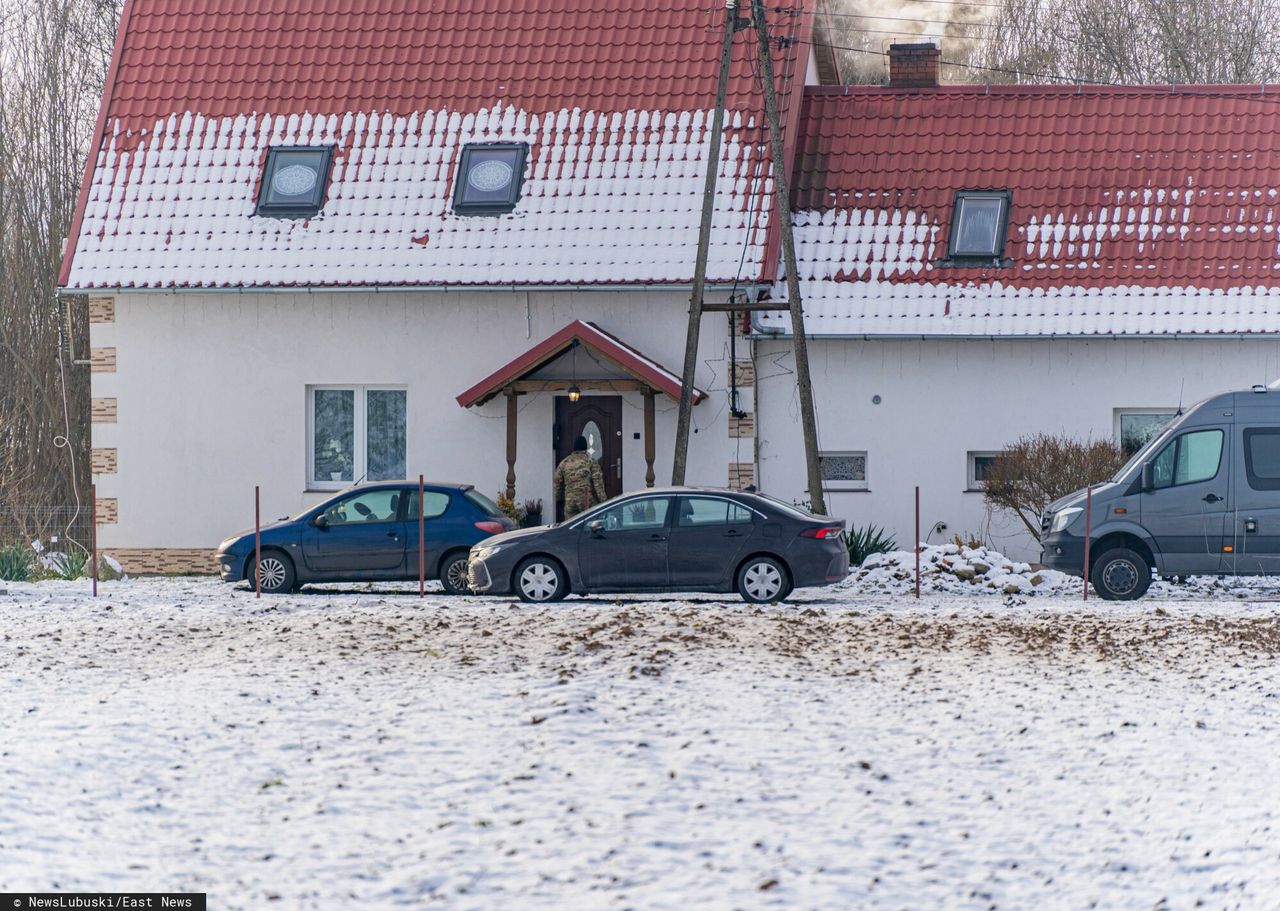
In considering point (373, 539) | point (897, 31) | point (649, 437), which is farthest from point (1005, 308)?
point (897, 31)

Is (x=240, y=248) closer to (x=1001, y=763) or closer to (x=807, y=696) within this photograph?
(x=807, y=696)

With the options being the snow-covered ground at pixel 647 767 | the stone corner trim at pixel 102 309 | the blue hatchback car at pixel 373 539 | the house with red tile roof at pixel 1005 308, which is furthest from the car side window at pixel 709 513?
the stone corner trim at pixel 102 309

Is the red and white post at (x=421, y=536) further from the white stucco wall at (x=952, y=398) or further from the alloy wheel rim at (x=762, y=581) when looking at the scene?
the white stucco wall at (x=952, y=398)

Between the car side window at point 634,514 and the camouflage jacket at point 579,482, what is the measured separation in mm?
3786

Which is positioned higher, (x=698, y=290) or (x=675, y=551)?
(x=698, y=290)

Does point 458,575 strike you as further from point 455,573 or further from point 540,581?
point 540,581

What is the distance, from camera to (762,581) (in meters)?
19.8

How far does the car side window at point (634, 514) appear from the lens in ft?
65.6

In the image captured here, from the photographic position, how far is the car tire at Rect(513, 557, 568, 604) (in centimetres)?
1997

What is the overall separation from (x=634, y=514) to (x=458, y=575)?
107 inches

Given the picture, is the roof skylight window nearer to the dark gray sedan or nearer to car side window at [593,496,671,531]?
the dark gray sedan

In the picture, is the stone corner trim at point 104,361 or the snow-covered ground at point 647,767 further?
the stone corner trim at point 104,361

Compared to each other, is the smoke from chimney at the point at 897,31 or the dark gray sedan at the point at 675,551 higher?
the smoke from chimney at the point at 897,31

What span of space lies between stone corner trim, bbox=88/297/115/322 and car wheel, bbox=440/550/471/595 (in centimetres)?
857
